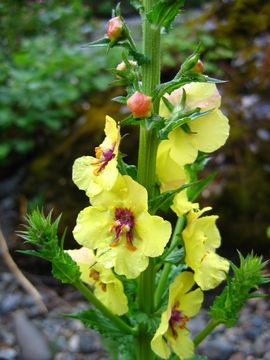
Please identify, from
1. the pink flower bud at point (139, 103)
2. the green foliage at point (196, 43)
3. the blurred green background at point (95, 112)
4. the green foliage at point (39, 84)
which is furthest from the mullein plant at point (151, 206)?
the green foliage at point (196, 43)

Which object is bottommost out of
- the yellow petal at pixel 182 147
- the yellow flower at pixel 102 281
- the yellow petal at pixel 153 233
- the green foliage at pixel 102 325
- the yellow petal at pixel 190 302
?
the green foliage at pixel 102 325

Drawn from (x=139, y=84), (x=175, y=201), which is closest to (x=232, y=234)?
(x=175, y=201)

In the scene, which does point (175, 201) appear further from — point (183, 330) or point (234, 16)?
point (234, 16)

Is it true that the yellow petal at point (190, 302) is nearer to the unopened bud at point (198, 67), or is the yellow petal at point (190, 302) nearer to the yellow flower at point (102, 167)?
the yellow flower at point (102, 167)

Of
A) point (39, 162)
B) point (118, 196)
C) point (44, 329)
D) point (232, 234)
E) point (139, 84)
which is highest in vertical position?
point (139, 84)

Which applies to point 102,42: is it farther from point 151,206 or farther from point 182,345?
point 182,345

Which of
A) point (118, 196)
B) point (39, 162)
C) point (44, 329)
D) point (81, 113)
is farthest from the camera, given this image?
point (81, 113)

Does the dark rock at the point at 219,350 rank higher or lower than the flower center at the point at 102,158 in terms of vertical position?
lower
